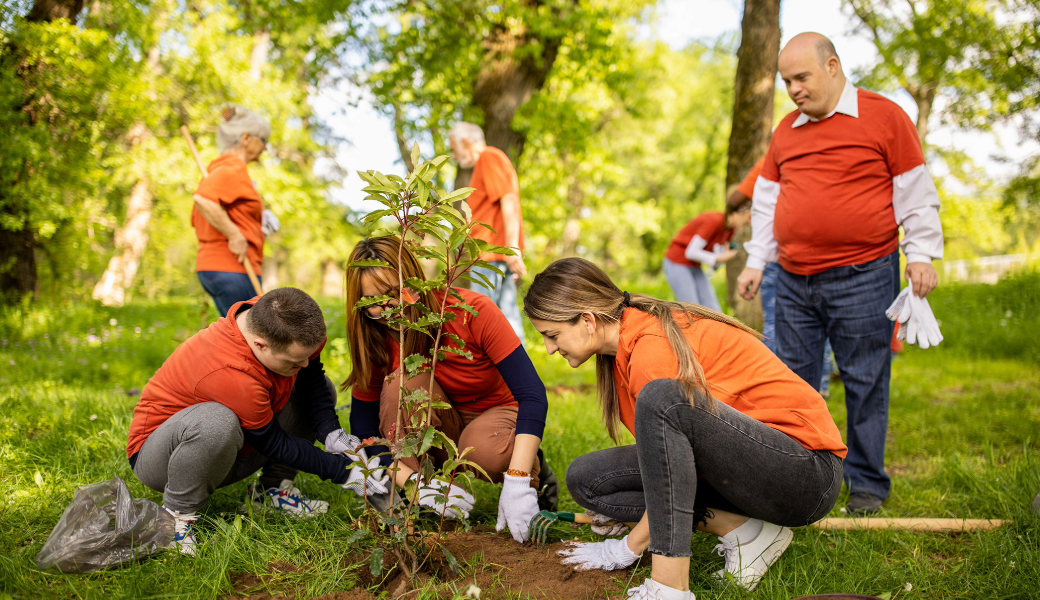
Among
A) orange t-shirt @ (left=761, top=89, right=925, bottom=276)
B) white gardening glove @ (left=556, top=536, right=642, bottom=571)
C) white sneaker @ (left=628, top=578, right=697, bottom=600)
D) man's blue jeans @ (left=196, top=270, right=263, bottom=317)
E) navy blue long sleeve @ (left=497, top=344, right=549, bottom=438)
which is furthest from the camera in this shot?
man's blue jeans @ (left=196, top=270, right=263, bottom=317)

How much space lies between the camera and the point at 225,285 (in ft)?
12.1

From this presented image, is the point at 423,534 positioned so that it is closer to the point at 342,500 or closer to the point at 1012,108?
the point at 342,500

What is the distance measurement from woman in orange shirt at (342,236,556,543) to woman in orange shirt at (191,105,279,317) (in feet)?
5.27

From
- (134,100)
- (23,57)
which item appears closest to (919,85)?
(134,100)

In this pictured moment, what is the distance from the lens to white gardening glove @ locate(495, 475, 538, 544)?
216cm

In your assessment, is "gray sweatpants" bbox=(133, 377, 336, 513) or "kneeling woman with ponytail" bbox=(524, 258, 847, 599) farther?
"gray sweatpants" bbox=(133, 377, 336, 513)

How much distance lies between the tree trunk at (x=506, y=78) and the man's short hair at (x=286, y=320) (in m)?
6.04

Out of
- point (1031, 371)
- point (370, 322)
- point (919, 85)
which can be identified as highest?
point (919, 85)

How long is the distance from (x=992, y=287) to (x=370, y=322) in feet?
28.4

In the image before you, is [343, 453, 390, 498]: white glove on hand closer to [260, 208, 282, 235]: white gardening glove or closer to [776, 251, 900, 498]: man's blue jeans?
Result: [776, 251, 900, 498]: man's blue jeans

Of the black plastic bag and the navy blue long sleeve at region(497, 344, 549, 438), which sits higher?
the navy blue long sleeve at region(497, 344, 549, 438)

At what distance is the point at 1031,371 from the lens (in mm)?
5543

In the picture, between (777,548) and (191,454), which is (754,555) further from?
(191,454)

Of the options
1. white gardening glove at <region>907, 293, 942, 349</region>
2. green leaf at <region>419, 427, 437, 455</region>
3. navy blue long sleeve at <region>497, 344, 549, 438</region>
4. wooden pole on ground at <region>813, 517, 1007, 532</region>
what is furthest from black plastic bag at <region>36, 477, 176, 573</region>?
white gardening glove at <region>907, 293, 942, 349</region>
